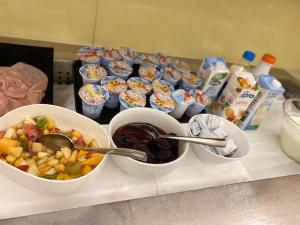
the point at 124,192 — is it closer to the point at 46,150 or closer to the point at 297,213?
the point at 46,150

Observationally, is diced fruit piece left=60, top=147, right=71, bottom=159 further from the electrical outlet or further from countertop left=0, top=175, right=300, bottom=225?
the electrical outlet

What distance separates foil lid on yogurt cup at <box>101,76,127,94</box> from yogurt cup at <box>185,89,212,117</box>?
195mm

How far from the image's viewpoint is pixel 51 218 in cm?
54

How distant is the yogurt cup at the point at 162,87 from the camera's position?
0.80 metres

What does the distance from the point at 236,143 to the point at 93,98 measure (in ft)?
1.27

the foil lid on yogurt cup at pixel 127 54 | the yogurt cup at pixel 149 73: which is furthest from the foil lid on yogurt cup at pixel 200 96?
the foil lid on yogurt cup at pixel 127 54

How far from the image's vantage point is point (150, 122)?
28.5 inches

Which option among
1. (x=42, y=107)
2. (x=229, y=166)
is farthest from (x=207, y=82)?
(x=42, y=107)

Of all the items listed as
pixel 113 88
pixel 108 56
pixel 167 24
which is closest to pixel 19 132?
pixel 113 88

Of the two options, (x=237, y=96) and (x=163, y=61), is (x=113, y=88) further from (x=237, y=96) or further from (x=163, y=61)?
(x=237, y=96)

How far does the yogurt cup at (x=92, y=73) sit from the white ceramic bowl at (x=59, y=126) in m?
0.15

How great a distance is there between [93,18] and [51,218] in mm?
614

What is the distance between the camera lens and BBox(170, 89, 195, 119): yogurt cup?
31.0 inches

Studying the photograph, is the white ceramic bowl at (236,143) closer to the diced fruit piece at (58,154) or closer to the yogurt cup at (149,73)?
the yogurt cup at (149,73)
